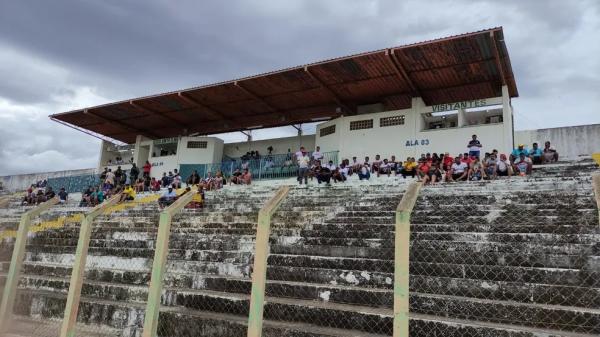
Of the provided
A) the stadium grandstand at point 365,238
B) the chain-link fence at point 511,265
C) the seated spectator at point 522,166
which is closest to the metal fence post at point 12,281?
the stadium grandstand at point 365,238

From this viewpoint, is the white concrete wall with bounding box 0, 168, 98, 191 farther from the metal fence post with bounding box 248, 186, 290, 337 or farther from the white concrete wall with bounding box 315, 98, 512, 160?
the metal fence post with bounding box 248, 186, 290, 337

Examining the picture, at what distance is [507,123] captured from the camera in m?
13.4

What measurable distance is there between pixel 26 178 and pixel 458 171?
2522 centimetres

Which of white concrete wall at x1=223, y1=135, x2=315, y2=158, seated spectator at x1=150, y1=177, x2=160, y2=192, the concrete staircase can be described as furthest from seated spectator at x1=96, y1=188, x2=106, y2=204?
white concrete wall at x1=223, y1=135, x2=315, y2=158

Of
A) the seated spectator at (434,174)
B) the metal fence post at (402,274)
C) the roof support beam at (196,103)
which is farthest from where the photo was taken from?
the roof support beam at (196,103)

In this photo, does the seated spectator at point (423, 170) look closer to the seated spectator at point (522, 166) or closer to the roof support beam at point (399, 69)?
the seated spectator at point (522, 166)

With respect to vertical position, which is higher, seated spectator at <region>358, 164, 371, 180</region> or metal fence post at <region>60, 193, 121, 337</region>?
seated spectator at <region>358, 164, 371, 180</region>

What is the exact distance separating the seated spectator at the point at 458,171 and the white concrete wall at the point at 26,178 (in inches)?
790

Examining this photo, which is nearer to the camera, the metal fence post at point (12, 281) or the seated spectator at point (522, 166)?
the metal fence post at point (12, 281)

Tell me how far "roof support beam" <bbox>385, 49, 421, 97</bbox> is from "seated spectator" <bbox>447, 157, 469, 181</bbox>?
3902 millimetres

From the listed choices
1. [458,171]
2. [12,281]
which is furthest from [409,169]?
[12,281]

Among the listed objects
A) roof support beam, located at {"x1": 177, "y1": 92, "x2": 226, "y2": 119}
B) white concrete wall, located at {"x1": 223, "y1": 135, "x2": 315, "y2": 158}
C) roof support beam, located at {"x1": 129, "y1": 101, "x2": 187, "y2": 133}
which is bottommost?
white concrete wall, located at {"x1": 223, "y1": 135, "x2": 315, "y2": 158}

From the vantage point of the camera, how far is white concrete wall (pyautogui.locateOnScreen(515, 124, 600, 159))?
13.6 metres

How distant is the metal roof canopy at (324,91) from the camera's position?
1269 cm
